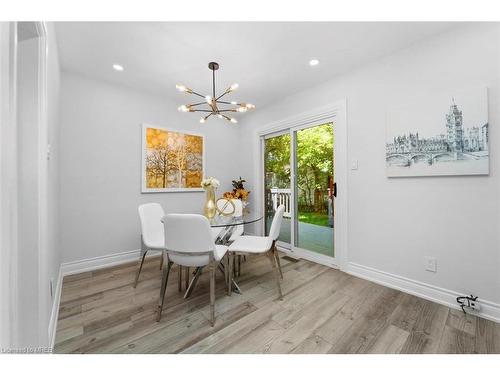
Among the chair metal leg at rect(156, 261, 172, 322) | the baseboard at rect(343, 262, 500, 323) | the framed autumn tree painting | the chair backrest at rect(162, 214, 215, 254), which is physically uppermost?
the framed autumn tree painting

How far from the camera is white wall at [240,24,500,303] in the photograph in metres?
1.61

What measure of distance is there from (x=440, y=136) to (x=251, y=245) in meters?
2.02

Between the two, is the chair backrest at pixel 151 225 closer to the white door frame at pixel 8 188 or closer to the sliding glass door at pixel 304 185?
the white door frame at pixel 8 188

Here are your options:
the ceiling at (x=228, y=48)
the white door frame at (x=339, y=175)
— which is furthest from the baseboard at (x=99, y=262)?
the white door frame at (x=339, y=175)

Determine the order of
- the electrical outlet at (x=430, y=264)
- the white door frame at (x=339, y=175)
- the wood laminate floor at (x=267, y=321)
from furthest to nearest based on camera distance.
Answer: the white door frame at (x=339, y=175) < the electrical outlet at (x=430, y=264) < the wood laminate floor at (x=267, y=321)

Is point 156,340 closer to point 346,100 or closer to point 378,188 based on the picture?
point 378,188

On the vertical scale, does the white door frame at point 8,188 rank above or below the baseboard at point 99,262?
above

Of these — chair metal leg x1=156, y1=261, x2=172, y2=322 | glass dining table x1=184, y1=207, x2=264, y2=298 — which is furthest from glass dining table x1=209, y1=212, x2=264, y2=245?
chair metal leg x1=156, y1=261, x2=172, y2=322

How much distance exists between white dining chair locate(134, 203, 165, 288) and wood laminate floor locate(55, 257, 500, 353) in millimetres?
443

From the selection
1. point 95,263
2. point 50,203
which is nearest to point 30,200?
point 50,203

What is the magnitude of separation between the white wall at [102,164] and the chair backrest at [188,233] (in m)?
1.71

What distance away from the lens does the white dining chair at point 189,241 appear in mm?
Answer: 1443

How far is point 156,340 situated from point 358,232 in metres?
2.24

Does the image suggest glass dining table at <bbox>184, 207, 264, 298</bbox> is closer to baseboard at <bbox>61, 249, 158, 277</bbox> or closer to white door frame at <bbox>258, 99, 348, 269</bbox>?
white door frame at <bbox>258, 99, 348, 269</bbox>
